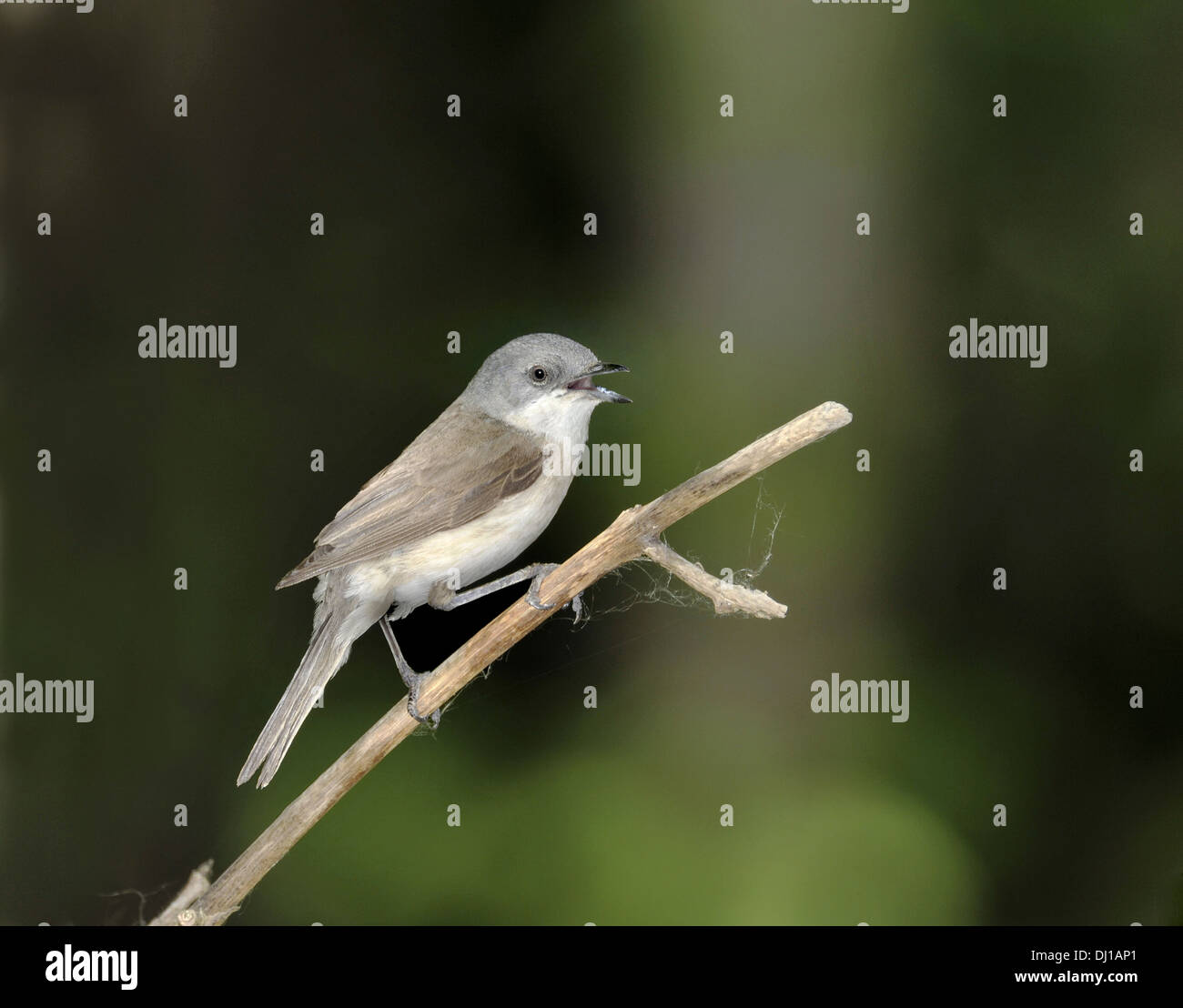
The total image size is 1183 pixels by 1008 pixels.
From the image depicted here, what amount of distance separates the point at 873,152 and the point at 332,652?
2371mm

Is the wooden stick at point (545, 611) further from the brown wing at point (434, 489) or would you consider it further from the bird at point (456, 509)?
the brown wing at point (434, 489)

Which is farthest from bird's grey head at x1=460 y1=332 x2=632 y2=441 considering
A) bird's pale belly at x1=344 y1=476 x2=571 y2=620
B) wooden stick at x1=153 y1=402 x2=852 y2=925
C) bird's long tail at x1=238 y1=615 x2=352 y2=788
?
bird's long tail at x1=238 y1=615 x2=352 y2=788

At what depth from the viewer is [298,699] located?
9.57 feet

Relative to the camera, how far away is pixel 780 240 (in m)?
3.94

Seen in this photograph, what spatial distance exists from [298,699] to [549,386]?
0.99m

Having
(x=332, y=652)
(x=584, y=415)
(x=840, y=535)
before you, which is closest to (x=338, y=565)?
(x=332, y=652)

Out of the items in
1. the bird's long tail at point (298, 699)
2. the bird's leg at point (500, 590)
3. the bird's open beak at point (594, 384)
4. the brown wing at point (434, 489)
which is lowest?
the bird's long tail at point (298, 699)

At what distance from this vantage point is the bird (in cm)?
301

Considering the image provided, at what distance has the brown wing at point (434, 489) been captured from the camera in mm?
2992

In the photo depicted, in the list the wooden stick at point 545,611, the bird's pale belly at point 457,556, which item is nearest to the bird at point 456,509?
the bird's pale belly at point 457,556

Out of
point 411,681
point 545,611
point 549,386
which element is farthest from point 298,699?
point 549,386

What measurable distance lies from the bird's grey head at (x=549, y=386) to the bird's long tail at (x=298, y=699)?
27.7 inches

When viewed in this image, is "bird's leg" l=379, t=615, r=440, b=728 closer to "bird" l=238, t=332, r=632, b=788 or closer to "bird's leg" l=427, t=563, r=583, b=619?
"bird" l=238, t=332, r=632, b=788

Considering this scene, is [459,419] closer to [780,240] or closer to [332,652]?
[332,652]
